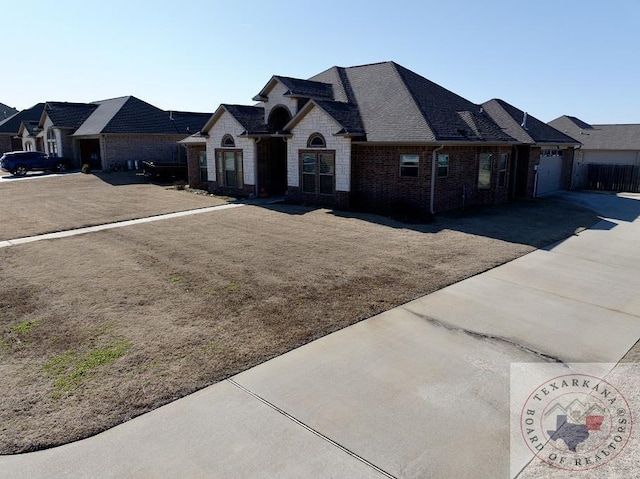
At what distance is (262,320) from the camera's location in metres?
8.02

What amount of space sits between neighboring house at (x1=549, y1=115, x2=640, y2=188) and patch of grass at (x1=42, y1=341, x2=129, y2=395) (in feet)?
104

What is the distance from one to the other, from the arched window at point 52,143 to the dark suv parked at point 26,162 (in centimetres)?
314

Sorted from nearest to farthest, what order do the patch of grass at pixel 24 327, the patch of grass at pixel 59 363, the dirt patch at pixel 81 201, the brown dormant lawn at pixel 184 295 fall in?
the brown dormant lawn at pixel 184 295
the patch of grass at pixel 59 363
the patch of grass at pixel 24 327
the dirt patch at pixel 81 201

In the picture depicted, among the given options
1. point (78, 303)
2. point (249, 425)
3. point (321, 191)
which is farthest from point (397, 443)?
point (321, 191)

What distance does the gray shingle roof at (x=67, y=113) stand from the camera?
123 ft

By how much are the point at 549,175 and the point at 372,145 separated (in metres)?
14.0

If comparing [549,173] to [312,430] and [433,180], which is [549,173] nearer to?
[433,180]

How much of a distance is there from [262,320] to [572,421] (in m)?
4.76

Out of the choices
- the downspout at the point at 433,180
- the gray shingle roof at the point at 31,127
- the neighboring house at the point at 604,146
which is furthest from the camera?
the gray shingle roof at the point at 31,127

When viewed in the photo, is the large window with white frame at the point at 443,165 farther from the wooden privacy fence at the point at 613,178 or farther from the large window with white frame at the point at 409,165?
the wooden privacy fence at the point at 613,178

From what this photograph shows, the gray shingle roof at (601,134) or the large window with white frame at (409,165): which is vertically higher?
the gray shingle roof at (601,134)

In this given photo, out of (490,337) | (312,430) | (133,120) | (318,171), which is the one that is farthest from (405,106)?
(133,120)

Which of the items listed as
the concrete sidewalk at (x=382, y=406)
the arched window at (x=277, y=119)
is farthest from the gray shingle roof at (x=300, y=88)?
the concrete sidewalk at (x=382, y=406)

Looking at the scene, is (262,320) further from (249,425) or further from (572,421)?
(572,421)
